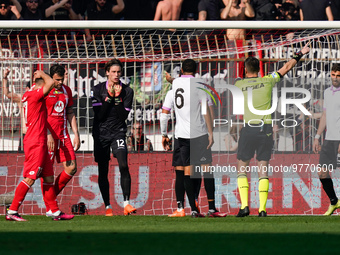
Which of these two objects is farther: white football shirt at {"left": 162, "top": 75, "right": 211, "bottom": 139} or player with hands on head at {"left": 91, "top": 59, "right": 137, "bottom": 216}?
player with hands on head at {"left": 91, "top": 59, "right": 137, "bottom": 216}

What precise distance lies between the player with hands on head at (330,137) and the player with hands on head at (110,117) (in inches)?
114

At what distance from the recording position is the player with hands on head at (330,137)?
10.9 metres

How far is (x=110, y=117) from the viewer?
405 inches

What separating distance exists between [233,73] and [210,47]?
645mm

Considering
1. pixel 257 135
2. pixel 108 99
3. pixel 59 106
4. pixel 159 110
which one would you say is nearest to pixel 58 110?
pixel 59 106

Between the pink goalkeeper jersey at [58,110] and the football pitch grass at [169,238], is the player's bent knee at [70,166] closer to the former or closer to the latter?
the pink goalkeeper jersey at [58,110]

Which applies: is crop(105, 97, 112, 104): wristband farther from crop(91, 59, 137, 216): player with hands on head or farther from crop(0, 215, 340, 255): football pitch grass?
crop(0, 215, 340, 255): football pitch grass

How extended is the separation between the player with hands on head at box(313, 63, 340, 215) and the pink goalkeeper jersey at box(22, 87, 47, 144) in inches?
167

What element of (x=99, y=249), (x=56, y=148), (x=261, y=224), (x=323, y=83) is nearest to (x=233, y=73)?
Result: (x=323, y=83)

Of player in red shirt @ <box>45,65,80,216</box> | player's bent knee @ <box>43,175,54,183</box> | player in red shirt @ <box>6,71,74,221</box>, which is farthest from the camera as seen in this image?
player in red shirt @ <box>45,65,80,216</box>

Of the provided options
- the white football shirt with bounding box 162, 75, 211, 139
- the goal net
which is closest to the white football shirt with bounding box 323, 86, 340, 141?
the goal net

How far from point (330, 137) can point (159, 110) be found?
2.72 meters

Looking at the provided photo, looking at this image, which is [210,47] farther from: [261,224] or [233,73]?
[261,224]

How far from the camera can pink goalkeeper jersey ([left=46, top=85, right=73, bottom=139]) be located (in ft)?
33.0
